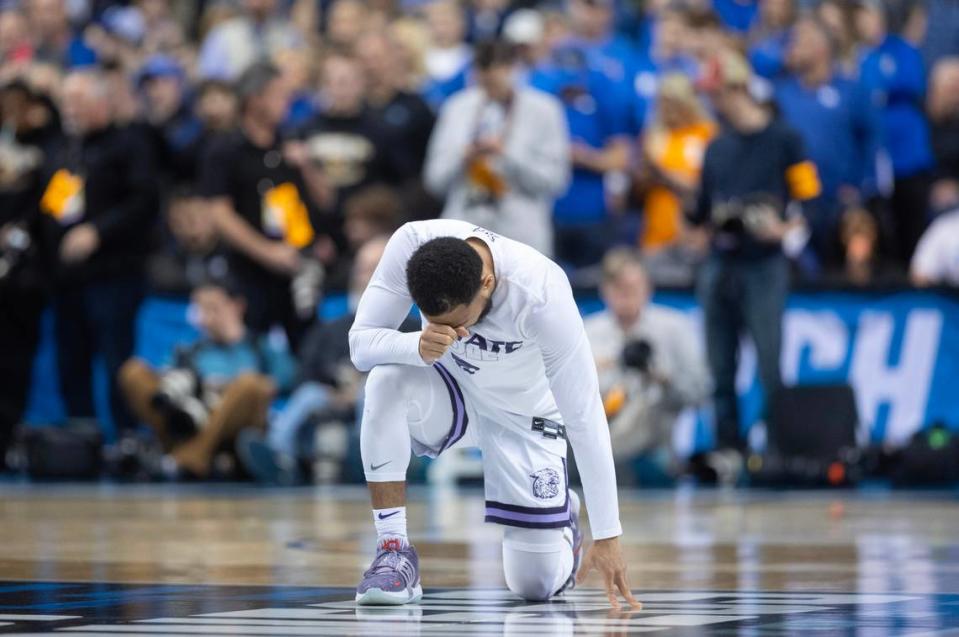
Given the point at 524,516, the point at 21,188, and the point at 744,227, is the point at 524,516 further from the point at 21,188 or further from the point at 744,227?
the point at 21,188

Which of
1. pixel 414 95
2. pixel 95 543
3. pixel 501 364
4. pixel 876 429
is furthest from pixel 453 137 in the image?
pixel 501 364

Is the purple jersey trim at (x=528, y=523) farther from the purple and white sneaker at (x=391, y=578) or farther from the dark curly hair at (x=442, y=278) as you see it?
the dark curly hair at (x=442, y=278)

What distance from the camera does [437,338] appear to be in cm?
651

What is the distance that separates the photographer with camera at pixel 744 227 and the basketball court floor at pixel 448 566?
1.12 metres

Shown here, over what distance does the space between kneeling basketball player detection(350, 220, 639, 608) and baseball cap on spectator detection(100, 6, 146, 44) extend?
1370cm

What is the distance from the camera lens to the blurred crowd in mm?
14625

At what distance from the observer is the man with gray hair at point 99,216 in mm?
15805

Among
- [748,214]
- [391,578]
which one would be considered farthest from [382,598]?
[748,214]

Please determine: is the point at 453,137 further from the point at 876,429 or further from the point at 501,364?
the point at 501,364

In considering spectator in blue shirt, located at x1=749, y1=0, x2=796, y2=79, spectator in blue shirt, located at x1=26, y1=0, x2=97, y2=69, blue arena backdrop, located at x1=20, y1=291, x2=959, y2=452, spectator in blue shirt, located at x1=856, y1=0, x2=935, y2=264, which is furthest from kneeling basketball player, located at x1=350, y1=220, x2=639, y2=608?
spectator in blue shirt, located at x1=26, y1=0, x2=97, y2=69

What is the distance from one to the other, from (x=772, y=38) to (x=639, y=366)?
176 inches

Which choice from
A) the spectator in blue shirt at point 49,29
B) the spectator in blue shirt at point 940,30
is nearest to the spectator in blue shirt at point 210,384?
the spectator in blue shirt at point 49,29

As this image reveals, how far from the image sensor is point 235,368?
50.9 feet

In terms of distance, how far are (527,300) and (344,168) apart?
9.79 m
